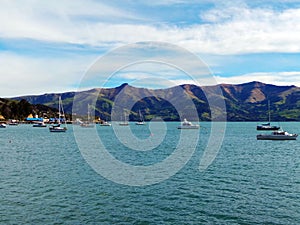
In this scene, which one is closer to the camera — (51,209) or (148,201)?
(51,209)

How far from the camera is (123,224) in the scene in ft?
103

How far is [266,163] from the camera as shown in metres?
73.5

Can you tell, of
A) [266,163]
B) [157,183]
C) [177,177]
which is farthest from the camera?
[266,163]

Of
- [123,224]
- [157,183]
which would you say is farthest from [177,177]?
[123,224]

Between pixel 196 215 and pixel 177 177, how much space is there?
2100cm

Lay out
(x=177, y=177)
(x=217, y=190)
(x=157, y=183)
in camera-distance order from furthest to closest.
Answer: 1. (x=177, y=177)
2. (x=157, y=183)
3. (x=217, y=190)

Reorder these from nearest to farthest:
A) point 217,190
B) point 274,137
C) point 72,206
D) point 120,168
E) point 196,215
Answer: point 196,215 → point 72,206 → point 217,190 → point 120,168 → point 274,137

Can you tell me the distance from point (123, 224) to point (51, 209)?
A: 32.7 feet

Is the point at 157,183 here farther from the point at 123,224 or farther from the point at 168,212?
the point at 123,224

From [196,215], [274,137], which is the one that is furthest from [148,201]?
[274,137]

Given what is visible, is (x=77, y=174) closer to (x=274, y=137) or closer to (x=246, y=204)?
(x=246, y=204)

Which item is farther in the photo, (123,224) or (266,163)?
(266,163)

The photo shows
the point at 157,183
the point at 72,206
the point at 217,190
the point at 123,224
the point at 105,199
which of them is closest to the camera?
the point at 123,224

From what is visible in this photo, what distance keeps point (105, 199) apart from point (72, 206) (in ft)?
15.5
